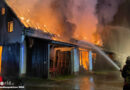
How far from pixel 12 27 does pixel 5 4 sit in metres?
2.68

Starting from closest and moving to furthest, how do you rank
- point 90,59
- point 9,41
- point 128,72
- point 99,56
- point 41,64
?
point 128,72
point 41,64
point 9,41
point 90,59
point 99,56

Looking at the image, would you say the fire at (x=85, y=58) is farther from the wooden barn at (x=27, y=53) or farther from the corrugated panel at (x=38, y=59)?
the corrugated panel at (x=38, y=59)

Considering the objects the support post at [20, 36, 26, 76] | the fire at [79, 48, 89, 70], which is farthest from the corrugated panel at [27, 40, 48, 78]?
the fire at [79, 48, 89, 70]

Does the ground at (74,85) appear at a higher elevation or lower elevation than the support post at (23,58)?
lower

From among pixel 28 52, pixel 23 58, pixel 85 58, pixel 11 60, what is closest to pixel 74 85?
pixel 23 58

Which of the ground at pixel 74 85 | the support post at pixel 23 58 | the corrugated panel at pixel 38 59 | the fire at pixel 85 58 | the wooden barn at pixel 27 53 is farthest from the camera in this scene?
the fire at pixel 85 58

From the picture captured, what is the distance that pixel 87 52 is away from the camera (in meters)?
19.1

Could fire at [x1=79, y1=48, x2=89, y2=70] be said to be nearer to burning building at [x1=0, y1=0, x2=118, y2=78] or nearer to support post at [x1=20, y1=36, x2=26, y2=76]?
burning building at [x1=0, y1=0, x2=118, y2=78]

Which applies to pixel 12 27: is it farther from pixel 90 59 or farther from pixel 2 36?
pixel 90 59

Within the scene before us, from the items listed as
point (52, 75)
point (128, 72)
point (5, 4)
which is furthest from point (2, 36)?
point (128, 72)

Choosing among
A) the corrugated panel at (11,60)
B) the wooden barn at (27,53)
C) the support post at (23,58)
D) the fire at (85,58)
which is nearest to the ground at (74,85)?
the wooden barn at (27,53)

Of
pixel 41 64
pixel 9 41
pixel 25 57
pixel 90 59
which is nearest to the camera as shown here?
pixel 41 64

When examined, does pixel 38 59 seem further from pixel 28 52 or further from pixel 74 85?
pixel 74 85

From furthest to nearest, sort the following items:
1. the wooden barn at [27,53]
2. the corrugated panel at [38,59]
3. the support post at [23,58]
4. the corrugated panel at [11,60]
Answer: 1. the corrugated panel at [11,60]
2. the support post at [23,58]
3. the wooden barn at [27,53]
4. the corrugated panel at [38,59]
